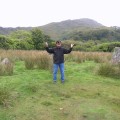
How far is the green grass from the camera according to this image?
23.9 ft

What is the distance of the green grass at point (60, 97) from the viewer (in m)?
7.29

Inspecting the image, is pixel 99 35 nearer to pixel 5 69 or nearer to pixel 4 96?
pixel 5 69

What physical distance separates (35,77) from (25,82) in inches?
43.3

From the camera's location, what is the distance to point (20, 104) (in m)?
7.91

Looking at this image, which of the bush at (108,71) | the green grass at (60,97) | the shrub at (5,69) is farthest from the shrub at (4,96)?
the bush at (108,71)

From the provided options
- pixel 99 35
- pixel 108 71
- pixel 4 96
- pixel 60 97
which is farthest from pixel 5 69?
pixel 99 35

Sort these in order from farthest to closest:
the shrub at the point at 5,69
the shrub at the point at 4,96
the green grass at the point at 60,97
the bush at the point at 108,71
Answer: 1. the bush at the point at 108,71
2. the shrub at the point at 5,69
3. the shrub at the point at 4,96
4. the green grass at the point at 60,97

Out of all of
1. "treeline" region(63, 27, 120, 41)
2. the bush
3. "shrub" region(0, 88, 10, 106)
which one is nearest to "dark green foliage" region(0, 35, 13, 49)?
the bush

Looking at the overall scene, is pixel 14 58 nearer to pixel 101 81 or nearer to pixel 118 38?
pixel 101 81

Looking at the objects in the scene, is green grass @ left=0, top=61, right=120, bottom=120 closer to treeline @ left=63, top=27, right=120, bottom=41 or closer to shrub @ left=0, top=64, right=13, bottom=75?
shrub @ left=0, top=64, right=13, bottom=75

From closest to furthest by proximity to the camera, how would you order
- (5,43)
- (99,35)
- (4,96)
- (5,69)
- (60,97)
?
(4,96) < (60,97) < (5,69) < (5,43) < (99,35)

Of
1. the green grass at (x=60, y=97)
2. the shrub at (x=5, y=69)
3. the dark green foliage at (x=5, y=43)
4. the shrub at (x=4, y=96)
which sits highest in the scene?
the dark green foliage at (x=5, y=43)

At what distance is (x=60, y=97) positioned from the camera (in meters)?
8.73

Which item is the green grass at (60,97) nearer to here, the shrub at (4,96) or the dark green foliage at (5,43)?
the shrub at (4,96)
